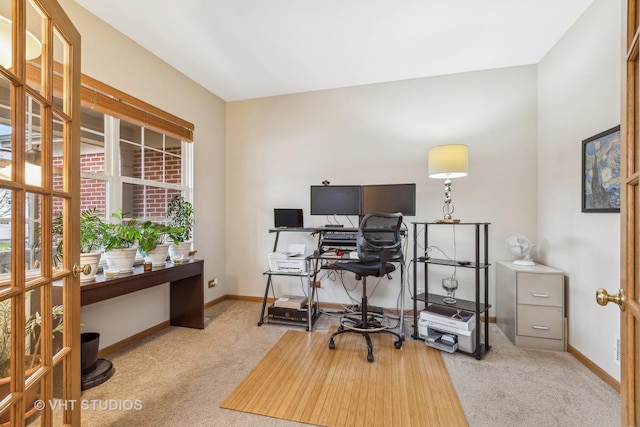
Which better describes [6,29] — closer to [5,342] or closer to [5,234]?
[5,234]

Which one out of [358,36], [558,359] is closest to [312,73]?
[358,36]

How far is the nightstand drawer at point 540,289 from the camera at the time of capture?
2.18m

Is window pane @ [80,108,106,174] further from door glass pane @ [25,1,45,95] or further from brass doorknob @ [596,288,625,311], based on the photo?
brass doorknob @ [596,288,625,311]

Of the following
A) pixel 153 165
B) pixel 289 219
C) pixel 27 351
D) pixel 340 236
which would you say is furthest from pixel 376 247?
pixel 153 165

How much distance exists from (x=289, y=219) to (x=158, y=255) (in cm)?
129

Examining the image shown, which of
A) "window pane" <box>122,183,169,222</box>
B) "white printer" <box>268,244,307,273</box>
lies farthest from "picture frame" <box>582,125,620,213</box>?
"window pane" <box>122,183,169,222</box>

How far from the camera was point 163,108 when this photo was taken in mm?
2658

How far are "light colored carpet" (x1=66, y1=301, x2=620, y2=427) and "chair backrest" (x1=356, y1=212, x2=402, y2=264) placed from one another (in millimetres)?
949

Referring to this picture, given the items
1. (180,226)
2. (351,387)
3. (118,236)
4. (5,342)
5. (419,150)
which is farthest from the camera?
(419,150)

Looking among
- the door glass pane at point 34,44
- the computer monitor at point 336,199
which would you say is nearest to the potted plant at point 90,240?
the door glass pane at point 34,44

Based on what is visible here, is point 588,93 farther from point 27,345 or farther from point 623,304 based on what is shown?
point 27,345

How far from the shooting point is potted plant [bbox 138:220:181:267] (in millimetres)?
2180

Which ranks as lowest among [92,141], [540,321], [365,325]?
[365,325]

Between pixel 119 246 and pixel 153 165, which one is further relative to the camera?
pixel 153 165
